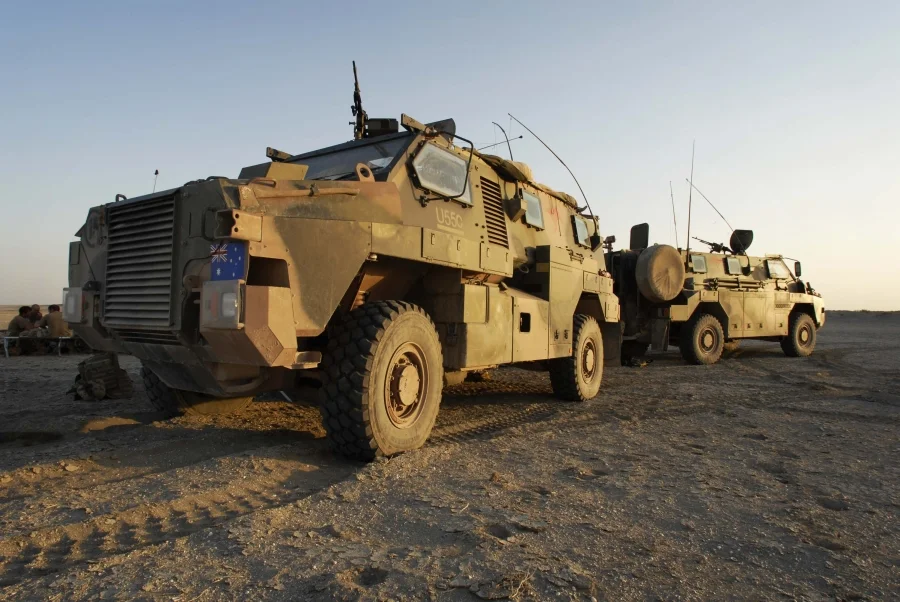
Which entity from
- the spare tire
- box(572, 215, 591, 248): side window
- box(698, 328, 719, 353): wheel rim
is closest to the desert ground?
box(572, 215, 591, 248): side window

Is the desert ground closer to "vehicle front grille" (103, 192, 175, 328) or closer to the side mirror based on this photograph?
Result: "vehicle front grille" (103, 192, 175, 328)

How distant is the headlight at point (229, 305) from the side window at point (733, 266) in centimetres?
1208

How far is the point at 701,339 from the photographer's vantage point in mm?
12102

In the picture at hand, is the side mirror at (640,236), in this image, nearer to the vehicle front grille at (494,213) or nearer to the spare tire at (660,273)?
the spare tire at (660,273)

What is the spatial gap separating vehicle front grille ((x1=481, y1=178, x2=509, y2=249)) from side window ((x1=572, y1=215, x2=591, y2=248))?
82.9 inches

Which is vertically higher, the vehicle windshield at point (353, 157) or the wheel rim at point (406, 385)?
the vehicle windshield at point (353, 157)

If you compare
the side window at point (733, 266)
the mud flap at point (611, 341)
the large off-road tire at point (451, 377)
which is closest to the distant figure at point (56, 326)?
the large off-road tire at point (451, 377)

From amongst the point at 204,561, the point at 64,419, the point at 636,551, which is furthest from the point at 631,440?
the point at 64,419

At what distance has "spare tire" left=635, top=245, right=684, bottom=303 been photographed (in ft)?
34.8

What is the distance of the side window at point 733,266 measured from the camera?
13031 mm

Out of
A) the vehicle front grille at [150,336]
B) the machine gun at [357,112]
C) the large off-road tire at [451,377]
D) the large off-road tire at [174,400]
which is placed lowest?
the large off-road tire at [174,400]

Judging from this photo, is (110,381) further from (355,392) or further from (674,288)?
(674,288)

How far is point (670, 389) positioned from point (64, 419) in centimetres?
676

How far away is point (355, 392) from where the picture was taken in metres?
3.68
